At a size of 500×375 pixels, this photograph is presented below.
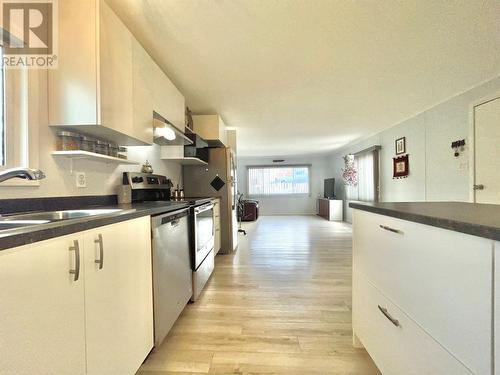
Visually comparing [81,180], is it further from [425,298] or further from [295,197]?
[295,197]

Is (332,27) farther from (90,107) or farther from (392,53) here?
(90,107)

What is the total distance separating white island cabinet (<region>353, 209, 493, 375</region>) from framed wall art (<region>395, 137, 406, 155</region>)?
3.83m

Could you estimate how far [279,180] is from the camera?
979 cm

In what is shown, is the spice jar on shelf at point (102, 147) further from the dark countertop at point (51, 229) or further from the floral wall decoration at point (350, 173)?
the floral wall decoration at point (350, 173)

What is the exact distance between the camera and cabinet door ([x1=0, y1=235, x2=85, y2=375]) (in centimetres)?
61

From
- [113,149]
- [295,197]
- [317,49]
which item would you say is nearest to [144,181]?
[113,149]

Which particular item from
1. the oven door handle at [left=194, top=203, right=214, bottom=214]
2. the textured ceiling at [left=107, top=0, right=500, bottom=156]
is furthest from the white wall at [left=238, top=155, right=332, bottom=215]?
the oven door handle at [left=194, top=203, right=214, bottom=214]

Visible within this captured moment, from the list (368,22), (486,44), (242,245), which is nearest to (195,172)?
(242,245)

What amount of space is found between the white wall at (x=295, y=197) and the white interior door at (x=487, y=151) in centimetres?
658

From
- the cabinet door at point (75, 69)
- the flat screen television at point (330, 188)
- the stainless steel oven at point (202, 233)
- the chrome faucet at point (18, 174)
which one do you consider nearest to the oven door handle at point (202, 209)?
the stainless steel oven at point (202, 233)

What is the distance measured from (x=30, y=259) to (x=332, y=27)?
217 cm

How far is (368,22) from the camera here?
172 centimetres

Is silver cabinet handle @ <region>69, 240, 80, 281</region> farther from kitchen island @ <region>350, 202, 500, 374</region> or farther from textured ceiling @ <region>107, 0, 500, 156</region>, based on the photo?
textured ceiling @ <region>107, 0, 500, 156</region>

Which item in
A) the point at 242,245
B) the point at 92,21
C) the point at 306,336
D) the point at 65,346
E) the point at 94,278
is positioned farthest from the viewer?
the point at 242,245
